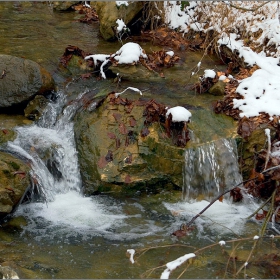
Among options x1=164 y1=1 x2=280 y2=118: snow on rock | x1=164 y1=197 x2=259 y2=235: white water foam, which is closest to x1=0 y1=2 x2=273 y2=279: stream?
x1=164 y1=197 x2=259 y2=235: white water foam

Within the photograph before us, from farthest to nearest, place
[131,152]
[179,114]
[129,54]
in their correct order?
[129,54], [131,152], [179,114]

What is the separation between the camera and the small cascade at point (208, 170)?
229 inches

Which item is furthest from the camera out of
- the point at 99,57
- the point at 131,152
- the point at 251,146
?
the point at 99,57

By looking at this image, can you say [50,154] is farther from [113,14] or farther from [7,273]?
[113,14]

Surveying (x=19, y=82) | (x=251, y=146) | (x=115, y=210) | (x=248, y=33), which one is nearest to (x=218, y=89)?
(x=251, y=146)

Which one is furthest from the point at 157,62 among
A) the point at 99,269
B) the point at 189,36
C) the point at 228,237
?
the point at 99,269

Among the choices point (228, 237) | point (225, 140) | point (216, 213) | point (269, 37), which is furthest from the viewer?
point (269, 37)

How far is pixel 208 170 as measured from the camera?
231 inches

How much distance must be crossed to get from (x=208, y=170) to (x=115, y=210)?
1.24 m

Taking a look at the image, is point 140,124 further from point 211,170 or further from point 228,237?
point 228,237

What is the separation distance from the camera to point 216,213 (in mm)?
5559

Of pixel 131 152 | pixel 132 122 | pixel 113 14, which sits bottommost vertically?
pixel 131 152

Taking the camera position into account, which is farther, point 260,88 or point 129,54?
point 129,54

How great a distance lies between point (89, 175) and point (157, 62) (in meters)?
2.44
